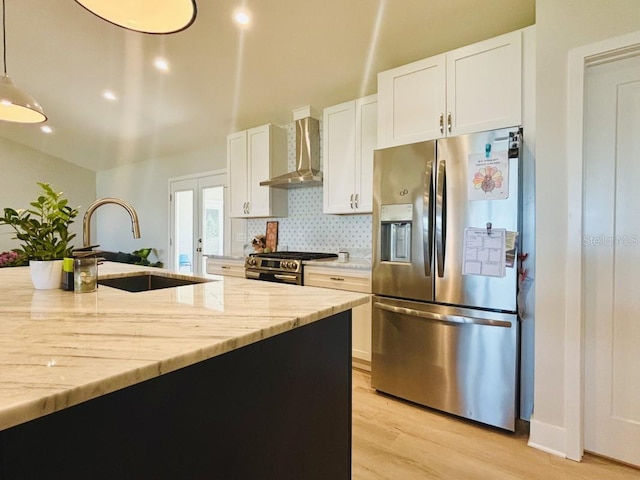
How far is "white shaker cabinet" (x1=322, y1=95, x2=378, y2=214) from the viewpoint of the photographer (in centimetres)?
303

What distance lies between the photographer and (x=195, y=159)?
521cm

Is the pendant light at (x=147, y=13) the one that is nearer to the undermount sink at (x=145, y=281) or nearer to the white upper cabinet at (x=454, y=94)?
the undermount sink at (x=145, y=281)

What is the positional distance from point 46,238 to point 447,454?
2.19m

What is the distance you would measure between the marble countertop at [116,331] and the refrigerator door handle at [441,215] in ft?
3.42

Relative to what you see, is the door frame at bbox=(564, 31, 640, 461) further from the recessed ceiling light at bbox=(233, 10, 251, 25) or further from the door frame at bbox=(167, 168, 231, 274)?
the door frame at bbox=(167, 168, 231, 274)

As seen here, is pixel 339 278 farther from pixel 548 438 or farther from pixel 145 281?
pixel 548 438

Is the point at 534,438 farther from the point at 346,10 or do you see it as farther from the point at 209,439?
the point at 346,10

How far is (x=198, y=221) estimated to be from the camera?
205 inches

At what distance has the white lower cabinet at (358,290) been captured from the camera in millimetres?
2750

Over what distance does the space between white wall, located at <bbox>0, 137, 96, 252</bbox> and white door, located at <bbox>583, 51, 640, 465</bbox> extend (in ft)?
21.8

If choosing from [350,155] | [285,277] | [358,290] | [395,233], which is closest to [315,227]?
[285,277]

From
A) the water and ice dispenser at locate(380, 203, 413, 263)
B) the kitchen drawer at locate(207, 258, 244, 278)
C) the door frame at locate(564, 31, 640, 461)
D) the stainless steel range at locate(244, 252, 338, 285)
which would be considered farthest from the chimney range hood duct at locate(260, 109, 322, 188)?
the door frame at locate(564, 31, 640, 461)

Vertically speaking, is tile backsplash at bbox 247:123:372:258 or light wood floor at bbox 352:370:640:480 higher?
tile backsplash at bbox 247:123:372:258

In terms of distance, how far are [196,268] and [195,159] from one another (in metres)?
1.68
